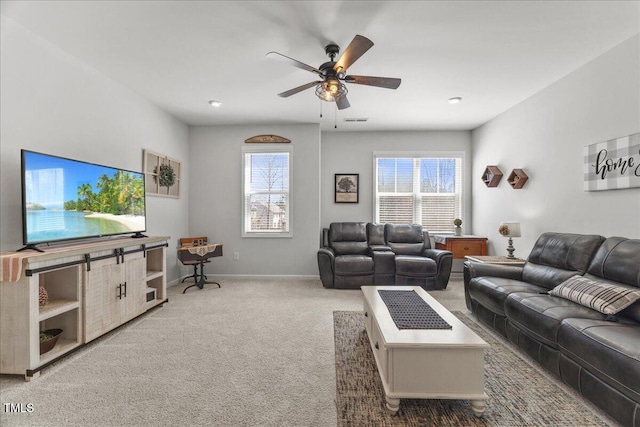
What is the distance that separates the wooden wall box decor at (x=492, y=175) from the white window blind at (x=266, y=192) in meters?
3.25

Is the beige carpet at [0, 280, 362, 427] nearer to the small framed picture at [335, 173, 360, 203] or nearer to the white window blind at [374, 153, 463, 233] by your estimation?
the small framed picture at [335, 173, 360, 203]

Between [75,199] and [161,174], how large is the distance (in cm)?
177

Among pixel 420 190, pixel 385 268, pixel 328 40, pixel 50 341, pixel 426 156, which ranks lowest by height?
pixel 50 341

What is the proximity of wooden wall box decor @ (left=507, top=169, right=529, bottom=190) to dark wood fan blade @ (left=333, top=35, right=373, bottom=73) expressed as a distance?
2904mm

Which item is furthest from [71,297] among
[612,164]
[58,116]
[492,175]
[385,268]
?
[492,175]

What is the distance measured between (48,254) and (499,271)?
162 inches

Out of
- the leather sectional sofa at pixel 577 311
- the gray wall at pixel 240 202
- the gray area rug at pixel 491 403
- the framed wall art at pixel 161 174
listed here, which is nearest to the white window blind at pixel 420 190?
the gray wall at pixel 240 202

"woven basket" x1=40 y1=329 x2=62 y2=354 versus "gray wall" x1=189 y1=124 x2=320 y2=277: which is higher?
"gray wall" x1=189 y1=124 x2=320 y2=277

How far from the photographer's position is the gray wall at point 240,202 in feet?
16.4

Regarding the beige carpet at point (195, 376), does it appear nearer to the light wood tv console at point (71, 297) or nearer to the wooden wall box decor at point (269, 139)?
the light wood tv console at point (71, 297)

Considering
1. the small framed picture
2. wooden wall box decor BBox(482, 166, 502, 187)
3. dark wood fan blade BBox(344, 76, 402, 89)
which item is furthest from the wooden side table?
dark wood fan blade BBox(344, 76, 402, 89)

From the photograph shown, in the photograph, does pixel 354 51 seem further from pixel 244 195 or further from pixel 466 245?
pixel 466 245

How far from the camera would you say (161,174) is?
166 inches

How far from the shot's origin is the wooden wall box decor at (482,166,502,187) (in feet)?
14.4
